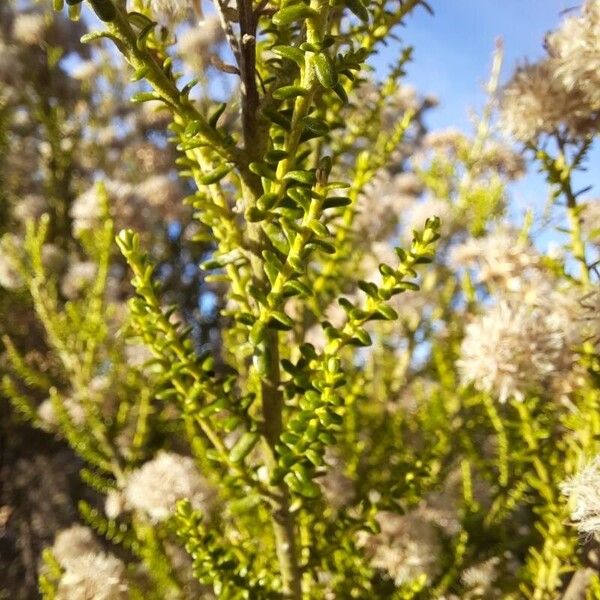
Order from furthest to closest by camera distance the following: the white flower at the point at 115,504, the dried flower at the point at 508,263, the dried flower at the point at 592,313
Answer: the white flower at the point at 115,504, the dried flower at the point at 508,263, the dried flower at the point at 592,313

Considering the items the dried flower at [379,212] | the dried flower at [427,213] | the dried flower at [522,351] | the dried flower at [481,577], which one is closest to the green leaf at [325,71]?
the dried flower at [522,351]

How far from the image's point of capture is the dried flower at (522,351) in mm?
993

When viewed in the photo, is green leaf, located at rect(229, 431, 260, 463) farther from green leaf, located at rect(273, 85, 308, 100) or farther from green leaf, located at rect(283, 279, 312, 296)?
green leaf, located at rect(273, 85, 308, 100)

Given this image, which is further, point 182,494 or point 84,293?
point 84,293

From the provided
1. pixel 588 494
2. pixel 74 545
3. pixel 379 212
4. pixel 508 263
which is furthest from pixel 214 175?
pixel 379 212

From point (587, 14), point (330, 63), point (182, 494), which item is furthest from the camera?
point (182, 494)

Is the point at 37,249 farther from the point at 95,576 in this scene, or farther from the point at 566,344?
the point at 566,344

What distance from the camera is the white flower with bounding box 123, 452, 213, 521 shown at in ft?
4.21

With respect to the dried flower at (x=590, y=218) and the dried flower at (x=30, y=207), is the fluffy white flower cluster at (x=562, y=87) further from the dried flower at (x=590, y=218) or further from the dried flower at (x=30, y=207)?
the dried flower at (x=30, y=207)

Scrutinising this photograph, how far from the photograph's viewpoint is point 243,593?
0.78 metres

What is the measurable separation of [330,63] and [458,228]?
1.85m

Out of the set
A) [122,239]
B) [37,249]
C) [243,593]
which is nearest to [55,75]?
[37,249]

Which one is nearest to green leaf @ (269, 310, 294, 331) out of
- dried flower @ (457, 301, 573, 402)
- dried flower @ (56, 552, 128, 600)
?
dried flower @ (457, 301, 573, 402)

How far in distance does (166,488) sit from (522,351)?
2.60 ft
